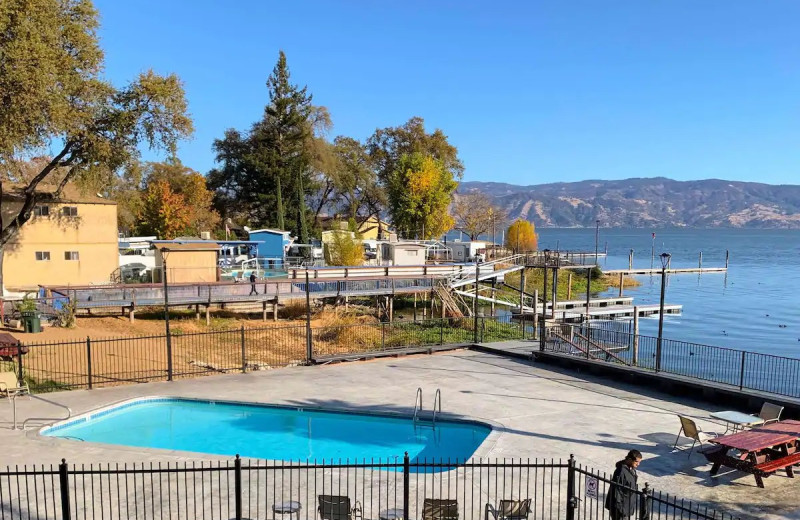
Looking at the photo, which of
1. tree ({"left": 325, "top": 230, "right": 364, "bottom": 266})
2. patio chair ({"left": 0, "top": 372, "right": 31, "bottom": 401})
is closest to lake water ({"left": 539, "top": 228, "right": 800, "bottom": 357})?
tree ({"left": 325, "top": 230, "right": 364, "bottom": 266})

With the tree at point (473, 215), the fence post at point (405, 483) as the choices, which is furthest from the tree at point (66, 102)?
the tree at point (473, 215)

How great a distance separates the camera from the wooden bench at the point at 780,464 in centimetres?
1052

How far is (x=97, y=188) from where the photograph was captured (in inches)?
1379

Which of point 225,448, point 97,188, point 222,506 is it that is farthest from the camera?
point 97,188

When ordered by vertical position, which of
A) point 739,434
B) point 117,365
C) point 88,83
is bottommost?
point 117,365

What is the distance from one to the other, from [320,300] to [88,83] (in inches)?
750

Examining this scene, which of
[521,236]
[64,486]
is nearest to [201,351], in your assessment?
[64,486]

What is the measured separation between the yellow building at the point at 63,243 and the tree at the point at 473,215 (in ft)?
192

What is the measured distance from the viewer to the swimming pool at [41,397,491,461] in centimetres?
1442

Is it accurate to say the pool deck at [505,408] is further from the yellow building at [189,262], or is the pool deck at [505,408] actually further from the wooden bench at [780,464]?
the yellow building at [189,262]

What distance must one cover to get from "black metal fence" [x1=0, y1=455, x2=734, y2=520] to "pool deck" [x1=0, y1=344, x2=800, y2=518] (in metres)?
1.09

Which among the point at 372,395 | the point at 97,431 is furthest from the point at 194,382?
the point at 372,395

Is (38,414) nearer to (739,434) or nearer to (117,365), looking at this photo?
(117,365)

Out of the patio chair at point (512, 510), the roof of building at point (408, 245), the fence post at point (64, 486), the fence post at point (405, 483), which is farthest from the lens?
the roof of building at point (408, 245)
